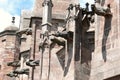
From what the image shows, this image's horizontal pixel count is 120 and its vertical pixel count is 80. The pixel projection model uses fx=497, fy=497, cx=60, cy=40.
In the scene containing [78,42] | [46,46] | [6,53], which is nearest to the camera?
[78,42]

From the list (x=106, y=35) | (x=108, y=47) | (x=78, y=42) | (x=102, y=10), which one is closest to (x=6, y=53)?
(x=78, y=42)

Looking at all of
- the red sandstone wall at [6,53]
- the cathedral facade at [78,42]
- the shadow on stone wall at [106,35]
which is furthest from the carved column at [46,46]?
the red sandstone wall at [6,53]

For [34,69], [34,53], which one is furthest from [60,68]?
[34,53]

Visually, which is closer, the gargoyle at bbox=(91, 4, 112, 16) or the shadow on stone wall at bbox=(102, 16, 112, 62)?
the shadow on stone wall at bbox=(102, 16, 112, 62)

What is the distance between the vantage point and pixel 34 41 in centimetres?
2180

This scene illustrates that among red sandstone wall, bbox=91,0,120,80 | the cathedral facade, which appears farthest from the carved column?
red sandstone wall, bbox=91,0,120,80

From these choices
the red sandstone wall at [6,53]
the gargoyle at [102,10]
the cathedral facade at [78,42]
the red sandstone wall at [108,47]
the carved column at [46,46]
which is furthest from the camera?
the red sandstone wall at [6,53]

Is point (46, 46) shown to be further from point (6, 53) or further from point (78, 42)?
point (6, 53)

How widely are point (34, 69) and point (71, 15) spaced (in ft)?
17.5

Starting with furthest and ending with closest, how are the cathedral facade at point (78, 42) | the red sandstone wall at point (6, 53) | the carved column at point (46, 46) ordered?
the red sandstone wall at point (6, 53) < the carved column at point (46, 46) < the cathedral facade at point (78, 42)

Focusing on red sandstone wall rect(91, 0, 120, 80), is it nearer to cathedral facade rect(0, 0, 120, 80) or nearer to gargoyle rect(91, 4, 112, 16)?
cathedral facade rect(0, 0, 120, 80)

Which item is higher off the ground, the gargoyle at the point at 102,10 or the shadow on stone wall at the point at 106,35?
the gargoyle at the point at 102,10

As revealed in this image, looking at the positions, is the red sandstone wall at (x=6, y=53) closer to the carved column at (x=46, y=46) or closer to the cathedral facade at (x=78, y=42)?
the cathedral facade at (x=78, y=42)

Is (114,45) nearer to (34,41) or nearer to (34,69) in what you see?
(34,69)
